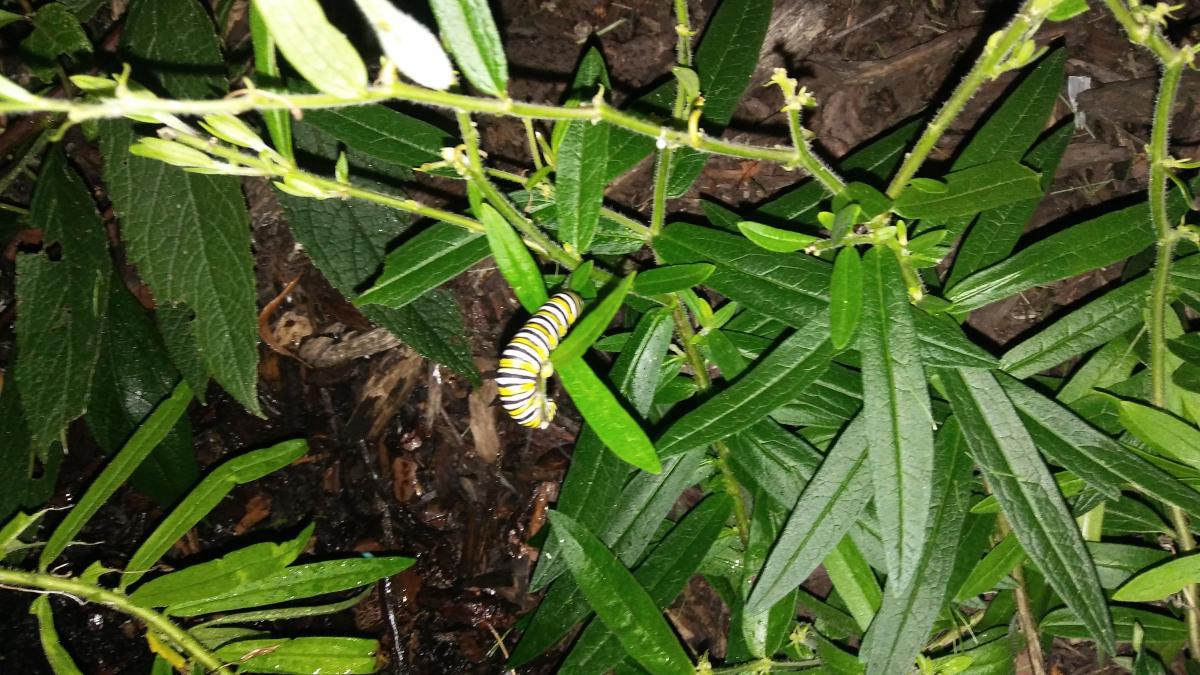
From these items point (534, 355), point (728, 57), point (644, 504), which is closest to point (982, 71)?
point (728, 57)

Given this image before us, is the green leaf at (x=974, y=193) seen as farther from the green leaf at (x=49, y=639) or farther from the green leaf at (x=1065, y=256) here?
Answer: the green leaf at (x=49, y=639)

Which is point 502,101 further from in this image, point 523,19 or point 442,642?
point 442,642

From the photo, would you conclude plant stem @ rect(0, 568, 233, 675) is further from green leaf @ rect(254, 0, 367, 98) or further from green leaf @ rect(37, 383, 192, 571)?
green leaf @ rect(254, 0, 367, 98)

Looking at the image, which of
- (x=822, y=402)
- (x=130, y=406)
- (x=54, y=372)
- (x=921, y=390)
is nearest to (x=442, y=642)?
(x=130, y=406)

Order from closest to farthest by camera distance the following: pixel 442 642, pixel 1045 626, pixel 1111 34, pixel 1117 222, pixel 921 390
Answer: pixel 921 390 → pixel 1117 222 → pixel 1045 626 → pixel 1111 34 → pixel 442 642

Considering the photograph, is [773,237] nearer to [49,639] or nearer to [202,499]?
[202,499]

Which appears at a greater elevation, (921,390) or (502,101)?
(502,101)

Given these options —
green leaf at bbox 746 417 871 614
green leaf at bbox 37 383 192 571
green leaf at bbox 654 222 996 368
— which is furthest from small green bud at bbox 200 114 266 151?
green leaf at bbox 37 383 192 571

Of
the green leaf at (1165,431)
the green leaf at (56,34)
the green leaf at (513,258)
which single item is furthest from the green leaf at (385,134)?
the green leaf at (1165,431)
